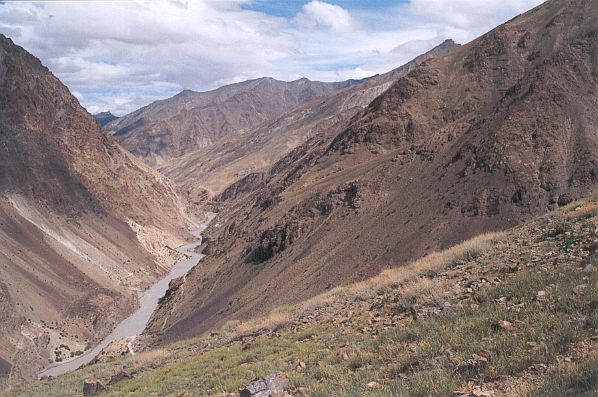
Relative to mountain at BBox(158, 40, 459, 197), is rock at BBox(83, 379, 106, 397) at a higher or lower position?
lower

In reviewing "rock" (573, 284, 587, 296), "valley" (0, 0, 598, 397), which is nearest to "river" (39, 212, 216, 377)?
"valley" (0, 0, 598, 397)

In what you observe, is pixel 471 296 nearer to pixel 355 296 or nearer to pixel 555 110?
pixel 355 296

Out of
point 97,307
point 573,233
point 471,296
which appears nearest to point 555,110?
point 573,233

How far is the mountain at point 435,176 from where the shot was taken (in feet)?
103

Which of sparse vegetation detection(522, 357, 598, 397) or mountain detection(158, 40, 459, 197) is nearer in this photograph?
sparse vegetation detection(522, 357, 598, 397)

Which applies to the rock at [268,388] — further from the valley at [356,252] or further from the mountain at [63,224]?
the mountain at [63,224]

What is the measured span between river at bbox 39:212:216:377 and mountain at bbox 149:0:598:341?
5119 millimetres

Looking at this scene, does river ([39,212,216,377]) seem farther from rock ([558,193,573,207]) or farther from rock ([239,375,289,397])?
rock ([558,193,573,207])

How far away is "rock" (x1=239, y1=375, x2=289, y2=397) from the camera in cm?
739

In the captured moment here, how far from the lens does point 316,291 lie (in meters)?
31.1

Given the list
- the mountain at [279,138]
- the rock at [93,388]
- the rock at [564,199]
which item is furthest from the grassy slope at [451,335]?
the mountain at [279,138]

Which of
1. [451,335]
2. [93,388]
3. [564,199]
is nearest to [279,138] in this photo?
[564,199]

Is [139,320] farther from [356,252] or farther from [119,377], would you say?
[119,377]

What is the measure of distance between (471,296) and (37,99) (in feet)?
308
